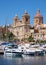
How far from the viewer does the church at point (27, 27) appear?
4589 inches

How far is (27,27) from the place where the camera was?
397ft

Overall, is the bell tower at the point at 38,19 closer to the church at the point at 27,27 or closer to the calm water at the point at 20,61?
the church at the point at 27,27

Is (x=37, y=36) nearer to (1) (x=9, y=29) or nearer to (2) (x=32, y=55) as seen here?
(1) (x=9, y=29)

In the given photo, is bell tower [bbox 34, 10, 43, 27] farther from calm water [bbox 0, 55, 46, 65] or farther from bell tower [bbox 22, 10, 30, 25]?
calm water [bbox 0, 55, 46, 65]

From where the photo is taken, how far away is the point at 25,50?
5697 cm

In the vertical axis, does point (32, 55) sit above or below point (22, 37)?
below

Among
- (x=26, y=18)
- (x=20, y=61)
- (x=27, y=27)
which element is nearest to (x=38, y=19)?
(x=26, y=18)

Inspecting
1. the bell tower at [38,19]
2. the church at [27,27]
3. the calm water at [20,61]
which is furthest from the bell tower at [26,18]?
the calm water at [20,61]

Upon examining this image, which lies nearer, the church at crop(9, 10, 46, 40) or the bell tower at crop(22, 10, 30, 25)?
the church at crop(9, 10, 46, 40)

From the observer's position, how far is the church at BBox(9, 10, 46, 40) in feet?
382

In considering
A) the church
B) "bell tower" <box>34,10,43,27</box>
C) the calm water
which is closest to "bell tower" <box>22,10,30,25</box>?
the church

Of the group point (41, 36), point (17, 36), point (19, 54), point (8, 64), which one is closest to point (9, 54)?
point (19, 54)

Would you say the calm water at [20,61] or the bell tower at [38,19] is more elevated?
the bell tower at [38,19]

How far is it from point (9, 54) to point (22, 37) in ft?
211
